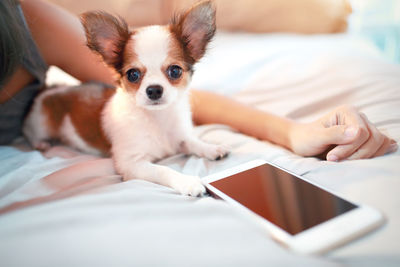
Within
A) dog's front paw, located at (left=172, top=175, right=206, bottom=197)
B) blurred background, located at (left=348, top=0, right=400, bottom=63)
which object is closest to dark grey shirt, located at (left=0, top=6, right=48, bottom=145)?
dog's front paw, located at (left=172, top=175, right=206, bottom=197)

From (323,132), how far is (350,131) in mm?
81

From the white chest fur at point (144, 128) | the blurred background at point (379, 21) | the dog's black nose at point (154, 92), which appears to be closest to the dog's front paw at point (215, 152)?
the white chest fur at point (144, 128)

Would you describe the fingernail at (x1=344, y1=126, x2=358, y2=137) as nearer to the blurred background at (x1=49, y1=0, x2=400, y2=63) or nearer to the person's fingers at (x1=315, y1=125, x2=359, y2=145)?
the person's fingers at (x1=315, y1=125, x2=359, y2=145)

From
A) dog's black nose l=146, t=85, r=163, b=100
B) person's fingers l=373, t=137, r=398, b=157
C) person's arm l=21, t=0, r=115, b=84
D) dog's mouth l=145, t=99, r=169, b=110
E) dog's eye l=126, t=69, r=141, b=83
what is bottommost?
person's fingers l=373, t=137, r=398, b=157

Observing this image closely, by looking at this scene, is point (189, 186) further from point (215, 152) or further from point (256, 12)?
point (256, 12)

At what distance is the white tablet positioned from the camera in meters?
0.55

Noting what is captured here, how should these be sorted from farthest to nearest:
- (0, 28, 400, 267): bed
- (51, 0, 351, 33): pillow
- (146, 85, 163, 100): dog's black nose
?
(51, 0, 351, 33): pillow → (146, 85, 163, 100): dog's black nose → (0, 28, 400, 267): bed

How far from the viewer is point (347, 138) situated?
832 millimetres

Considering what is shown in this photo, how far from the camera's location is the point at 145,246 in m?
0.49

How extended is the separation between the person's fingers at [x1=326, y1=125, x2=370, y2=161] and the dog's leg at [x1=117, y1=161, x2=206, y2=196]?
1.28 feet

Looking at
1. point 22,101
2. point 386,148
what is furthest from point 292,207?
point 22,101

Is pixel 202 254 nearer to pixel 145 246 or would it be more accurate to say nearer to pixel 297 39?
pixel 145 246

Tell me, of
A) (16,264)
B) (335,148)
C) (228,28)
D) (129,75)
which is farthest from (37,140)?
(228,28)

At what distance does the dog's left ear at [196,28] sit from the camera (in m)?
1.05
